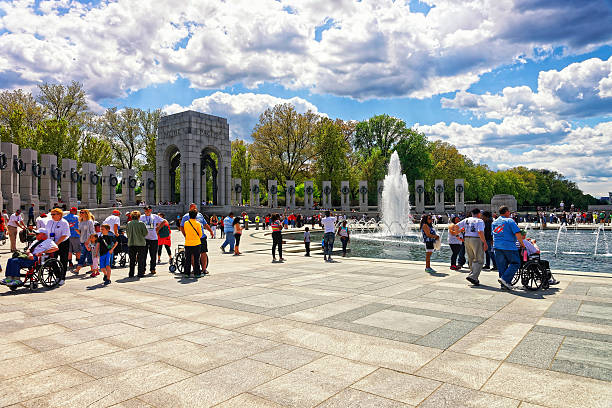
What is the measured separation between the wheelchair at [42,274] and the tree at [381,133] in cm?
6126

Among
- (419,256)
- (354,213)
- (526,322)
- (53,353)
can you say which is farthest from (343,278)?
(354,213)

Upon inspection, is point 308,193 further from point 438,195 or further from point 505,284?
point 505,284

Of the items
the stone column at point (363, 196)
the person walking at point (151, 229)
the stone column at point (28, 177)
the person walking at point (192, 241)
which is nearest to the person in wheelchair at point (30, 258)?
the person walking at point (151, 229)

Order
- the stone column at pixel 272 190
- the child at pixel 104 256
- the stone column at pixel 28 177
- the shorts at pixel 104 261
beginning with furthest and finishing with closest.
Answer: the stone column at pixel 272 190 → the stone column at pixel 28 177 → the shorts at pixel 104 261 → the child at pixel 104 256

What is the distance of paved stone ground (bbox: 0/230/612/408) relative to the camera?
13.0 feet

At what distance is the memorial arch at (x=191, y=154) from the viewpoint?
4556cm

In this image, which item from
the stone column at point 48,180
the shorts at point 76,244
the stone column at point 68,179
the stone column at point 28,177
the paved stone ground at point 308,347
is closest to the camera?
the paved stone ground at point 308,347

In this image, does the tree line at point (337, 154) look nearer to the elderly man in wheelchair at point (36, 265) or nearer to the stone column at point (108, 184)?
the stone column at point (108, 184)

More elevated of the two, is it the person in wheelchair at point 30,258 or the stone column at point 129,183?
the stone column at point 129,183

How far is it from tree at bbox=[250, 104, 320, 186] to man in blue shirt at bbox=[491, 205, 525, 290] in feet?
179

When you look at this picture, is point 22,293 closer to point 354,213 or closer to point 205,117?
point 205,117

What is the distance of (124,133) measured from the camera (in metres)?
61.1

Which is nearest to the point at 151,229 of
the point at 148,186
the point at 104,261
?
the point at 104,261

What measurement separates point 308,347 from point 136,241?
763 cm
